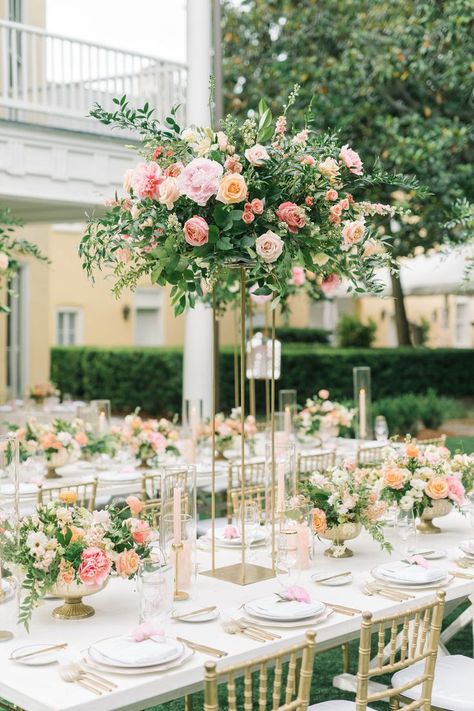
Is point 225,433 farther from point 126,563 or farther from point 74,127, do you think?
point 74,127

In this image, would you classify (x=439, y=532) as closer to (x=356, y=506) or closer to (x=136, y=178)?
(x=356, y=506)

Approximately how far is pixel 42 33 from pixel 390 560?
23.2ft

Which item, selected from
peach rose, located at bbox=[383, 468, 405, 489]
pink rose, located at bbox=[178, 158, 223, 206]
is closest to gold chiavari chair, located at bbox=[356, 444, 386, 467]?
peach rose, located at bbox=[383, 468, 405, 489]

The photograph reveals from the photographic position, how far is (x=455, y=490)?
14.6 ft

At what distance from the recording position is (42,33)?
956 centimetres

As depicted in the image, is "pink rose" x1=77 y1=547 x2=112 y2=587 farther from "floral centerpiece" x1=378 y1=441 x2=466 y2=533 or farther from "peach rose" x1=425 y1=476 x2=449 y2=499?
"peach rose" x1=425 y1=476 x2=449 y2=499

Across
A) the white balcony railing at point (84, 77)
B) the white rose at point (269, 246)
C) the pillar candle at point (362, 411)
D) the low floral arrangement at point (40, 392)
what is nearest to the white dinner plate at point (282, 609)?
the white rose at point (269, 246)

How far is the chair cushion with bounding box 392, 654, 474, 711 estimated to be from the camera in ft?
11.1

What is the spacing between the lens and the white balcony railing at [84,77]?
952 centimetres

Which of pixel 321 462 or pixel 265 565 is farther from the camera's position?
pixel 321 462

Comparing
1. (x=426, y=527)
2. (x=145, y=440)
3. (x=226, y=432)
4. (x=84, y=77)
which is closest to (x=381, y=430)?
(x=226, y=432)

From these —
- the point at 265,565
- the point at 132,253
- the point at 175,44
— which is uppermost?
the point at 175,44

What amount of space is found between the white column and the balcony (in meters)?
0.29

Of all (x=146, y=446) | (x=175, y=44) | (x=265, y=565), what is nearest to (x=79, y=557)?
(x=265, y=565)
